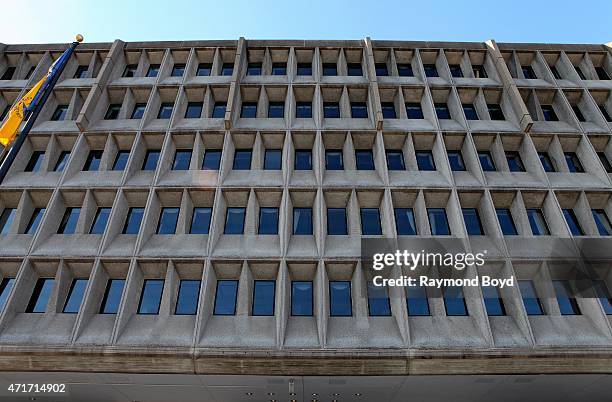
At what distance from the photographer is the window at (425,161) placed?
67.0 ft

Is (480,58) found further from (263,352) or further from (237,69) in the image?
(263,352)

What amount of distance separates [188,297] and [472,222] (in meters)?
15.4

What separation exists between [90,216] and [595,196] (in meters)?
27.4

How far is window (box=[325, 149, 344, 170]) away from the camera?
2059 cm

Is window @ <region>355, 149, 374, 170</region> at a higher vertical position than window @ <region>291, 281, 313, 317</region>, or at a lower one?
higher

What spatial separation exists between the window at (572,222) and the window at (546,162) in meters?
2.79

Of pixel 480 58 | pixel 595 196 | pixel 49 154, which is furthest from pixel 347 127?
pixel 49 154

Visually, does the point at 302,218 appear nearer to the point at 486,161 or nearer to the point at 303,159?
the point at 303,159

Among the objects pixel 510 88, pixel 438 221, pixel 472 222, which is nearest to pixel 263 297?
pixel 438 221

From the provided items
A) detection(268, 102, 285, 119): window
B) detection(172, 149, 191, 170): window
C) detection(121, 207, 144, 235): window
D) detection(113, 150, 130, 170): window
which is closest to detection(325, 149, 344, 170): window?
detection(268, 102, 285, 119): window

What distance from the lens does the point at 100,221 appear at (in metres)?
18.5

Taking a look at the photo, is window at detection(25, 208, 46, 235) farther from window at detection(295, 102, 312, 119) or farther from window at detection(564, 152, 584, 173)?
window at detection(564, 152, 584, 173)

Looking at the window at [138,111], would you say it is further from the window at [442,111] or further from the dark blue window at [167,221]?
the window at [442,111]

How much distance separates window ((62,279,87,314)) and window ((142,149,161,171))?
7141mm
